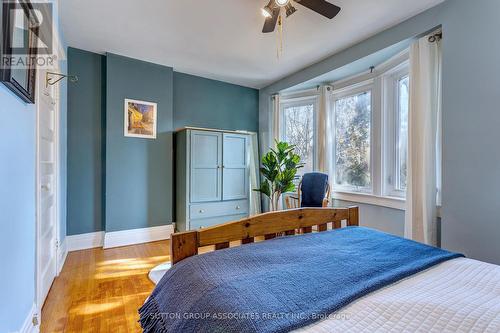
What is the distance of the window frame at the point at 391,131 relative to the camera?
9.36 feet

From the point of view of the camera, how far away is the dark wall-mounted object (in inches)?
40.2

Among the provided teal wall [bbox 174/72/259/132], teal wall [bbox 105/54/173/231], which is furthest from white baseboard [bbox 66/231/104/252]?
Result: teal wall [bbox 174/72/259/132]

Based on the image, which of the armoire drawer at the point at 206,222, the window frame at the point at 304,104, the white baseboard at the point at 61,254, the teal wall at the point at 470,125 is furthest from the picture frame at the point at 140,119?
the teal wall at the point at 470,125

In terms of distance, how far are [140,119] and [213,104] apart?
1303 mm

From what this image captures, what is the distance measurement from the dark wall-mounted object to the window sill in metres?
3.28

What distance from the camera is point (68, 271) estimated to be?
247cm

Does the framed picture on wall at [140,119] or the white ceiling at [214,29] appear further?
the framed picture on wall at [140,119]

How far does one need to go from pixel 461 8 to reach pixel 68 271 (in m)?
4.33

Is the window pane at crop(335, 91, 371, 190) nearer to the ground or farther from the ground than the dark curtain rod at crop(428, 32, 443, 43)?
nearer to the ground

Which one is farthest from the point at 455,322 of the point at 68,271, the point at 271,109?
the point at 271,109

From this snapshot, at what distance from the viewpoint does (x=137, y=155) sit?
3361mm

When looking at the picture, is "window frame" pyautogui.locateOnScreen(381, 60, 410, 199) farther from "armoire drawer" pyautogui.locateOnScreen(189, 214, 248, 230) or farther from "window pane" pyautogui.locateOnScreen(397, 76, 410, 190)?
"armoire drawer" pyautogui.locateOnScreen(189, 214, 248, 230)

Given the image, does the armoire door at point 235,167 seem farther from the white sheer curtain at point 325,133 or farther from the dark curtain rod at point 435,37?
the dark curtain rod at point 435,37

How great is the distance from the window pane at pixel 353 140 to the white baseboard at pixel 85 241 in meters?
3.46
